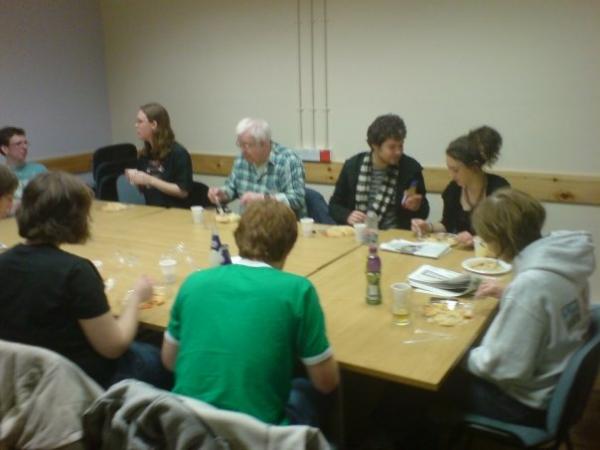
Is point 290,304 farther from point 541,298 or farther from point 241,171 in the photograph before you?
point 241,171

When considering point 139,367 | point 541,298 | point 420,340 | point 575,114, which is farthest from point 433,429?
point 575,114

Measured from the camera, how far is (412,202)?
3324 millimetres

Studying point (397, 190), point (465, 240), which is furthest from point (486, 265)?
point (397, 190)

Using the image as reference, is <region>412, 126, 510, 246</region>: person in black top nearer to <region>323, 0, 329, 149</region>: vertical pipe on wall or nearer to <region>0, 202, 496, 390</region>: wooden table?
<region>0, 202, 496, 390</region>: wooden table

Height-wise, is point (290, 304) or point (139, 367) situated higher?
point (290, 304)

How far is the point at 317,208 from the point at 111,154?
212cm

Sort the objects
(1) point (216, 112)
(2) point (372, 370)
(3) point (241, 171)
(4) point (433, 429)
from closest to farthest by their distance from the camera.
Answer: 1. (2) point (372, 370)
2. (4) point (433, 429)
3. (3) point (241, 171)
4. (1) point (216, 112)

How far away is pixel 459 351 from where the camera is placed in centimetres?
180

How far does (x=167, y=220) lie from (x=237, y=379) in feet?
6.87

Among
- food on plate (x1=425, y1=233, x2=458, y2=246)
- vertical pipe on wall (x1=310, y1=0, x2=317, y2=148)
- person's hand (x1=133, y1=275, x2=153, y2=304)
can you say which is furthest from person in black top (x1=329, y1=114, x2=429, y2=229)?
person's hand (x1=133, y1=275, x2=153, y2=304)

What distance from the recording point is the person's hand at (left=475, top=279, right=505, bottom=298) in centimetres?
210

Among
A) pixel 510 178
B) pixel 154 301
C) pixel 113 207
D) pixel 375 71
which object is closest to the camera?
pixel 154 301

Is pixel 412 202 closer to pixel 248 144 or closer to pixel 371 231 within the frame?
pixel 371 231

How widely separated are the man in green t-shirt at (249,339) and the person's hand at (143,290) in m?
0.49
